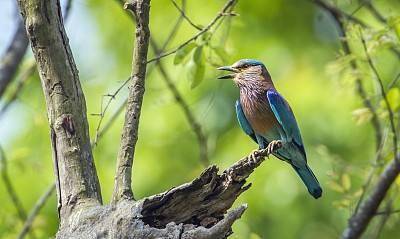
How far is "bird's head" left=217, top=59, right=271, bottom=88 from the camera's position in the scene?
16.1 feet

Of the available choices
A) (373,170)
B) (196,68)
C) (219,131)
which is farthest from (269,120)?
(219,131)

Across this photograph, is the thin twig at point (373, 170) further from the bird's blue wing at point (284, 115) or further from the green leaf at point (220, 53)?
the green leaf at point (220, 53)

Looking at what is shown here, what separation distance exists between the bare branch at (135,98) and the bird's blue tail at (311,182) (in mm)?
1627

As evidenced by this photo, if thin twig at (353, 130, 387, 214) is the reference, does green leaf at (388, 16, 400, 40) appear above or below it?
above

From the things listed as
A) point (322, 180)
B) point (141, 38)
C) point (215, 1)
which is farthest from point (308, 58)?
point (141, 38)

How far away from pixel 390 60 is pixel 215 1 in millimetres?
1644

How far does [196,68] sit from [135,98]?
36.3 inches

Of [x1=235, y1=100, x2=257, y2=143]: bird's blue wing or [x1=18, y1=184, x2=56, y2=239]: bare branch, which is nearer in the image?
[x1=235, y1=100, x2=257, y2=143]: bird's blue wing

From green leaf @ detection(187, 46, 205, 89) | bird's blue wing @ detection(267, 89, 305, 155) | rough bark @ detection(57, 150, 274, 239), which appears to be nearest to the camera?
rough bark @ detection(57, 150, 274, 239)

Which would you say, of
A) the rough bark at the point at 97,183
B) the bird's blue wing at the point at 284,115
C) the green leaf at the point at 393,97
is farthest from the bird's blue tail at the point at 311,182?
the rough bark at the point at 97,183

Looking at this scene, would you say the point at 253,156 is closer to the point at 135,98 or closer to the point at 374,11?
the point at 135,98

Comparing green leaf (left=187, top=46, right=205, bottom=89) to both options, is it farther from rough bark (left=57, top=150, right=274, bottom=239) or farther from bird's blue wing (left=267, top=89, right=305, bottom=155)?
rough bark (left=57, top=150, right=274, bottom=239)

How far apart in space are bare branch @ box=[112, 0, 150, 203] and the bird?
4.21 feet

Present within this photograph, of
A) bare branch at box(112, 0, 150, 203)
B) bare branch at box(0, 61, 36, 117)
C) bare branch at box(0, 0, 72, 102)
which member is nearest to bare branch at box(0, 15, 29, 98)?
bare branch at box(0, 0, 72, 102)
